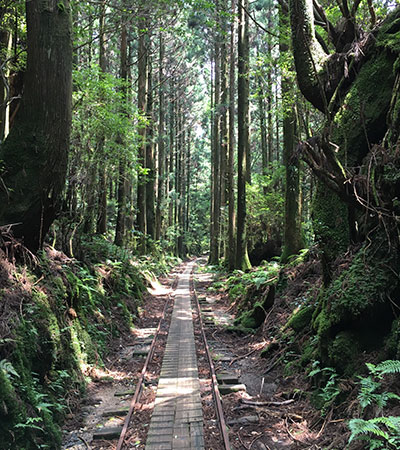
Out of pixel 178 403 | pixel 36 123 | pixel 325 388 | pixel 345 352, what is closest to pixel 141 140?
pixel 36 123

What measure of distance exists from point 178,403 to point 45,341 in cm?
225

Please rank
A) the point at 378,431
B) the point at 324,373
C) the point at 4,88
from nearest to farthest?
the point at 378,431
the point at 324,373
the point at 4,88

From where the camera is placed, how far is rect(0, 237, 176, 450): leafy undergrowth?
12.9ft

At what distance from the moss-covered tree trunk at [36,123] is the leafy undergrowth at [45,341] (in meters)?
0.98

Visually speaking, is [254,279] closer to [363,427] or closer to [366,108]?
[366,108]

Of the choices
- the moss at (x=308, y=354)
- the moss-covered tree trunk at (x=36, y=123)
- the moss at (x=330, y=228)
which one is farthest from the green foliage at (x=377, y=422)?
the moss-covered tree trunk at (x=36, y=123)

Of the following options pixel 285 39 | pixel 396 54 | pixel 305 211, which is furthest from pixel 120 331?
pixel 305 211

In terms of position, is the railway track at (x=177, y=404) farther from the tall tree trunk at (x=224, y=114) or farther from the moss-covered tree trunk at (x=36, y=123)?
the tall tree trunk at (x=224, y=114)

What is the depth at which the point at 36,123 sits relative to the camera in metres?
6.12

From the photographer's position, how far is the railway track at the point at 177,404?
4418mm

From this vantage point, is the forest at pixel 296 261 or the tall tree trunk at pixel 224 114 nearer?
the forest at pixel 296 261

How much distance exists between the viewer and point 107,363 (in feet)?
24.7

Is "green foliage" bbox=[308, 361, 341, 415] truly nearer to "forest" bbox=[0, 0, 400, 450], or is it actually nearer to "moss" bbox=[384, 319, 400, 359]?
"forest" bbox=[0, 0, 400, 450]

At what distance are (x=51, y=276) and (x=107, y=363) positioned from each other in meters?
2.27
